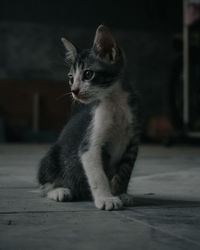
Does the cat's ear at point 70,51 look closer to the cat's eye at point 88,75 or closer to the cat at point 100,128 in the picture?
the cat at point 100,128

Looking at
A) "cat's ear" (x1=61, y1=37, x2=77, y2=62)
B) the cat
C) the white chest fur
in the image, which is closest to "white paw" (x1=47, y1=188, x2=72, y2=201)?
the cat

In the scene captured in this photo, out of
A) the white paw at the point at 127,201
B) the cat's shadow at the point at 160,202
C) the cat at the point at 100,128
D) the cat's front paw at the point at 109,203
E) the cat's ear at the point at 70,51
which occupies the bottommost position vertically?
the cat's shadow at the point at 160,202

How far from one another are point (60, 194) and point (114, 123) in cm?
39

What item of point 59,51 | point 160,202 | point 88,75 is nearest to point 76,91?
point 88,75

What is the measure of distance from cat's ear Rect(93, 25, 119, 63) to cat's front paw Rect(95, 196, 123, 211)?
587 millimetres

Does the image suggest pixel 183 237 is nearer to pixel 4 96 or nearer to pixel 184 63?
pixel 184 63

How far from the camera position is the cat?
7.17ft

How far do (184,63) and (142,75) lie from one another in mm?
3121

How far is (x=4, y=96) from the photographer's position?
9.29m

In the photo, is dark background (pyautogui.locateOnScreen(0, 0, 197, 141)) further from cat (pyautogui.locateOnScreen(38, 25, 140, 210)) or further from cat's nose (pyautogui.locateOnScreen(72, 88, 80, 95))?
cat's nose (pyautogui.locateOnScreen(72, 88, 80, 95))

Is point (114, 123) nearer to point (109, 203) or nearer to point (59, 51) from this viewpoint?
point (109, 203)

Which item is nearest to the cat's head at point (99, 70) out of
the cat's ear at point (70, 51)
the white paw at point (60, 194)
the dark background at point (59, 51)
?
the cat's ear at point (70, 51)

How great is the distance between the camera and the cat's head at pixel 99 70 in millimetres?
2213

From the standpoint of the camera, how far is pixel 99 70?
2223 millimetres
